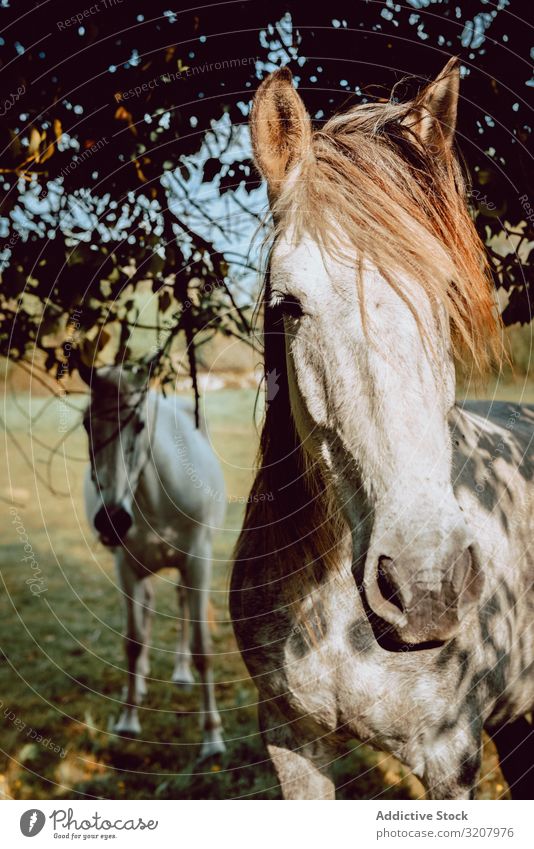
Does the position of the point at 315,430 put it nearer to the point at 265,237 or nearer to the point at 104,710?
the point at 265,237

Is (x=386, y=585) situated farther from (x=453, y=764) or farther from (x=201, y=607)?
(x=201, y=607)

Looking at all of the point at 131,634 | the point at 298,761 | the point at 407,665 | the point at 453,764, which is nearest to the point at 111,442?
the point at 131,634

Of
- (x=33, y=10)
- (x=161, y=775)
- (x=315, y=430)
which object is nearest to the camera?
(x=315, y=430)

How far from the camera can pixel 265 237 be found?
7.11 ft

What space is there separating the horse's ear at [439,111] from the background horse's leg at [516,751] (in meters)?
2.91

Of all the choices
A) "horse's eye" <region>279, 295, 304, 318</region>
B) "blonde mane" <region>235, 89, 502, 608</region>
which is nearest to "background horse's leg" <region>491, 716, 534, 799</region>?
"blonde mane" <region>235, 89, 502, 608</region>

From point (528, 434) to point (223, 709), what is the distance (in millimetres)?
3856

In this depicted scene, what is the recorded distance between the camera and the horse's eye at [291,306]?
181 centimetres

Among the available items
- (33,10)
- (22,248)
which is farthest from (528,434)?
(33,10)

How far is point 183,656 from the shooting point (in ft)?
20.4

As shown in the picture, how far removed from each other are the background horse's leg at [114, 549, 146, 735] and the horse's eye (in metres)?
3.83

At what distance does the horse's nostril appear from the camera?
61.6 inches

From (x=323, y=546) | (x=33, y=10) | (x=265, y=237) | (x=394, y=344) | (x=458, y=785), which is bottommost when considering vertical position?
(x=458, y=785)

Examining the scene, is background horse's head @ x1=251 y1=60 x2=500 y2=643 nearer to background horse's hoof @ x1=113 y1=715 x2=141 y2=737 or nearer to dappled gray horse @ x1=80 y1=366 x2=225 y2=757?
dappled gray horse @ x1=80 y1=366 x2=225 y2=757
